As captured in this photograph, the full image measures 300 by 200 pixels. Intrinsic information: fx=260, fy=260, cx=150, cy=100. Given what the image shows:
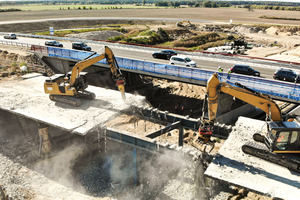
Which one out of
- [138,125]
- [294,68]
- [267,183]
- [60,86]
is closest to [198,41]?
[294,68]

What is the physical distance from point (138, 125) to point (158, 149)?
8980 millimetres

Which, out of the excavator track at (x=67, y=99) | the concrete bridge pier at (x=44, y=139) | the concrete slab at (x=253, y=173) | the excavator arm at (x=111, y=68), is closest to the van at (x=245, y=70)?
the excavator arm at (x=111, y=68)

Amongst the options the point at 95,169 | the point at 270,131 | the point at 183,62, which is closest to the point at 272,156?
the point at 270,131

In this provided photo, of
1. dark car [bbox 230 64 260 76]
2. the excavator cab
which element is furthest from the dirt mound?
the excavator cab

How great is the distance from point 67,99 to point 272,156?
1577cm

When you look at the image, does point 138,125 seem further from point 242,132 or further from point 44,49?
point 44,49

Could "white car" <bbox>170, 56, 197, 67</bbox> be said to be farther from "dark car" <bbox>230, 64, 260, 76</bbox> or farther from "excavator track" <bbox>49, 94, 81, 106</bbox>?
"excavator track" <bbox>49, 94, 81, 106</bbox>

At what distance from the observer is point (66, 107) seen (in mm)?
21375

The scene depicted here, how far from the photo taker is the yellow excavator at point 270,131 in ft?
42.8

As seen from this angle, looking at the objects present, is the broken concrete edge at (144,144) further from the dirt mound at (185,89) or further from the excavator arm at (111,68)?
the dirt mound at (185,89)

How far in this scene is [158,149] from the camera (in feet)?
52.2

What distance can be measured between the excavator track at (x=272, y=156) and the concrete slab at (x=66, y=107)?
991 cm

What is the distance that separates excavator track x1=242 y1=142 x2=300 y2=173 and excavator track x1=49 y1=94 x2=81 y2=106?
1329 cm

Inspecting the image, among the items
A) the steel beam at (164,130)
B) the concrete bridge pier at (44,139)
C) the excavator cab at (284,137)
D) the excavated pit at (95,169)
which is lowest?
the excavated pit at (95,169)
